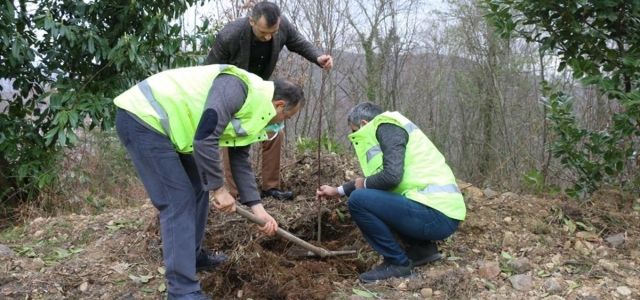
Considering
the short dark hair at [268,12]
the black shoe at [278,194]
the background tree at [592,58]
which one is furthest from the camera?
the black shoe at [278,194]

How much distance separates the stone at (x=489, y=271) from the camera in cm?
369

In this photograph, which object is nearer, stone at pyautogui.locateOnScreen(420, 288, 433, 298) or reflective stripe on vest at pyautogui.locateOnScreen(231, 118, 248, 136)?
reflective stripe on vest at pyautogui.locateOnScreen(231, 118, 248, 136)

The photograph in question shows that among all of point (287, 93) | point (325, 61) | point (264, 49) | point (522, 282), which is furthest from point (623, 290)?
point (264, 49)

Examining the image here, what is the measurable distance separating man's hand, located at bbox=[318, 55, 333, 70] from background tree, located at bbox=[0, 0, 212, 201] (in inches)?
65.7

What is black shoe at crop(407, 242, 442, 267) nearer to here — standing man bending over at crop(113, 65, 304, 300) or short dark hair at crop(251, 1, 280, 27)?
standing man bending over at crop(113, 65, 304, 300)

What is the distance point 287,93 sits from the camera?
3090 millimetres

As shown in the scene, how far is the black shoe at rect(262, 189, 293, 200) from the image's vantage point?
4617mm

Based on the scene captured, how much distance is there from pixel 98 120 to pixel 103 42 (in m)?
0.67

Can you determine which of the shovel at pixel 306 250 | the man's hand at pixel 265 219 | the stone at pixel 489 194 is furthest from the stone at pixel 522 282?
the man's hand at pixel 265 219

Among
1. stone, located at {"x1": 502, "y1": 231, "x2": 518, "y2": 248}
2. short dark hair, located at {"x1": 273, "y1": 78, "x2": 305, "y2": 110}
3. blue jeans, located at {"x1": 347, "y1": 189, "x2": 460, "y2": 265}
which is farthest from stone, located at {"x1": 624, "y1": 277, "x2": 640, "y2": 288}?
short dark hair, located at {"x1": 273, "y1": 78, "x2": 305, "y2": 110}

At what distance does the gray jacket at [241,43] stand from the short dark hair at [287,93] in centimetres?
113

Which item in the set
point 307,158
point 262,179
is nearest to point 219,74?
point 262,179

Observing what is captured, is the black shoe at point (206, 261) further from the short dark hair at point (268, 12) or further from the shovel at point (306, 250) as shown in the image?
the short dark hair at point (268, 12)

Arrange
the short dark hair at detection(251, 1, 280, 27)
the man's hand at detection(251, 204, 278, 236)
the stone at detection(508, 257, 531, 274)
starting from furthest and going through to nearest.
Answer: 1. the short dark hair at detection(251, 1, 280, 27)
2. the stone at detection(508, 257, 531, 274)
3. the man's hand at detection(251, 204, 278, 236)
